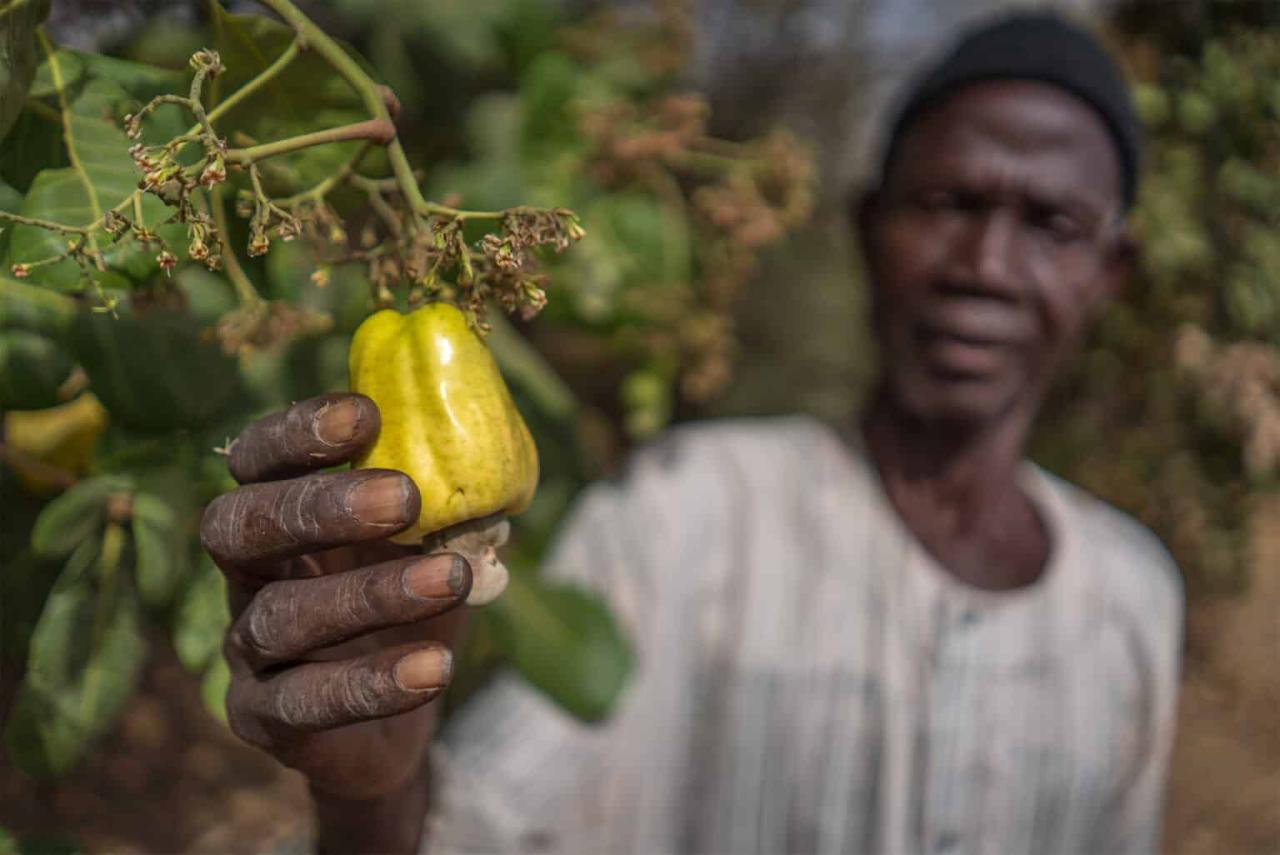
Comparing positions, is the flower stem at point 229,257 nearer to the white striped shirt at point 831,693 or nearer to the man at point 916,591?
the man at point 916,591

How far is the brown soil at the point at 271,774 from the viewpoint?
3.88 feet

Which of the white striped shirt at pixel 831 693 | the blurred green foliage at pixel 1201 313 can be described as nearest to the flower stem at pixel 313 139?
the white striped shirt at pixel 831 693

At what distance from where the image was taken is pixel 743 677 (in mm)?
1831

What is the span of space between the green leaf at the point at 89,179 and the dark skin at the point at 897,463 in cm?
13

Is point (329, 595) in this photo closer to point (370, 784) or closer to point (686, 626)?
point (370, 784)

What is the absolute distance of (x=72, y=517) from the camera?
0.77 metres

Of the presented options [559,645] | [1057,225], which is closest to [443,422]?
[559,645]

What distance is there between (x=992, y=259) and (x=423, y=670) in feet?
4.20

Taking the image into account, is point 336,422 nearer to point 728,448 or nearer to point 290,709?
point 290,709

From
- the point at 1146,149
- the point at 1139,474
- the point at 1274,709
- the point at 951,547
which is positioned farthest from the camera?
the point at 1274,709

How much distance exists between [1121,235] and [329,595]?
1631mm

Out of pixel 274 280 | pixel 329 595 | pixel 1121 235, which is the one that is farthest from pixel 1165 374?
pixel 329 595

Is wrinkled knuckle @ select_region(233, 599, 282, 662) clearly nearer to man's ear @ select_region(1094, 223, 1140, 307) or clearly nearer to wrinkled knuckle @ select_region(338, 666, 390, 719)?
wrinkled knuckle @ select_region(338, 666, 390, 719)

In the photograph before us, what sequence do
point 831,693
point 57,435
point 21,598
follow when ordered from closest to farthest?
point 21,598 → point 57,435 → point 831,693
